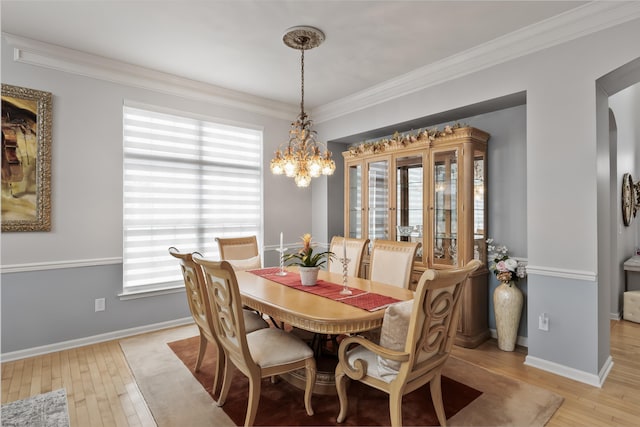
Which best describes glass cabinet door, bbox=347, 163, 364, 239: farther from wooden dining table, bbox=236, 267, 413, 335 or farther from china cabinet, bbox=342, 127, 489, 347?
wooden dining table, bbox=236, 267, 413, 335

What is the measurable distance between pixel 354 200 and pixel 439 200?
1261mm

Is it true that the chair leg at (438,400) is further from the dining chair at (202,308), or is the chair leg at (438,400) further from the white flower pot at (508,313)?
the white flower pot at (508,313)

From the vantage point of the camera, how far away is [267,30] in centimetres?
281

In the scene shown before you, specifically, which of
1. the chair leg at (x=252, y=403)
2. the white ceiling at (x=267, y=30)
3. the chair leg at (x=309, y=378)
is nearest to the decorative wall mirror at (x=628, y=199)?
the white ceiling at (x=267, y=30)

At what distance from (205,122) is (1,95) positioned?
6.05ft

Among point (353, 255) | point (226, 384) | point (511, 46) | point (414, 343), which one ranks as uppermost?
point (511, 46)

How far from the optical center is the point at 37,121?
308 cm

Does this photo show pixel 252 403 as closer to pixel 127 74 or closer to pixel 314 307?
pixel 314 307

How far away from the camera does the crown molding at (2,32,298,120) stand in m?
3.04

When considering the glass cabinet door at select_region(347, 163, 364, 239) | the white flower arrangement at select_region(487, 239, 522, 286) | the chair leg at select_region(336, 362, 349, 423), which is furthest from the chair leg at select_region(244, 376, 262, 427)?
the glass cabinet door at select_region(347, 163, 364, 239)

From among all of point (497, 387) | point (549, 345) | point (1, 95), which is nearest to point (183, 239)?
point (1, 95)

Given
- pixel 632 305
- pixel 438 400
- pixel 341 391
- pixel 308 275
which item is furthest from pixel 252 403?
pixel 632 305

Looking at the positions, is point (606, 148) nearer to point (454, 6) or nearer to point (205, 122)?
point (454, 6)

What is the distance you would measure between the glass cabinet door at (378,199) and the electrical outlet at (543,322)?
1727 millimetres
